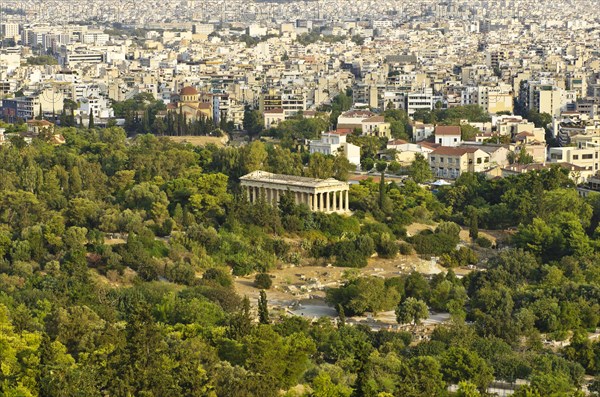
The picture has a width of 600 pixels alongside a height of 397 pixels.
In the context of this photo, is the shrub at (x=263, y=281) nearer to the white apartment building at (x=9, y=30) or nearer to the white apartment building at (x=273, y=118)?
the white apartment building at (x=273, y=118)

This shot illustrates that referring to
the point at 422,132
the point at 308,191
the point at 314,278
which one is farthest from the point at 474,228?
the point at 422,132

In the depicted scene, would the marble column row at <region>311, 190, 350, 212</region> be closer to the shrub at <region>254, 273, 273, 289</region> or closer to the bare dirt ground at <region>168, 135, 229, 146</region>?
the shrub at <region>254, 273, 273, 289</region>

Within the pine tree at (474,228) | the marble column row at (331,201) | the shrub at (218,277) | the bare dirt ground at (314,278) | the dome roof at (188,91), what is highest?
the dome roof at (188,91)

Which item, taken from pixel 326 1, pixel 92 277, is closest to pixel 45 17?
pixel 326 1

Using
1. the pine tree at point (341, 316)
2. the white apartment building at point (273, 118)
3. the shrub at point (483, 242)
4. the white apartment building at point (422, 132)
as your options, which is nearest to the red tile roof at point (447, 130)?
the white apartment building at point (422, 132)

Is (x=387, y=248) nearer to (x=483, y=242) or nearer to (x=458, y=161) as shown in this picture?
(x=483, y=242)
